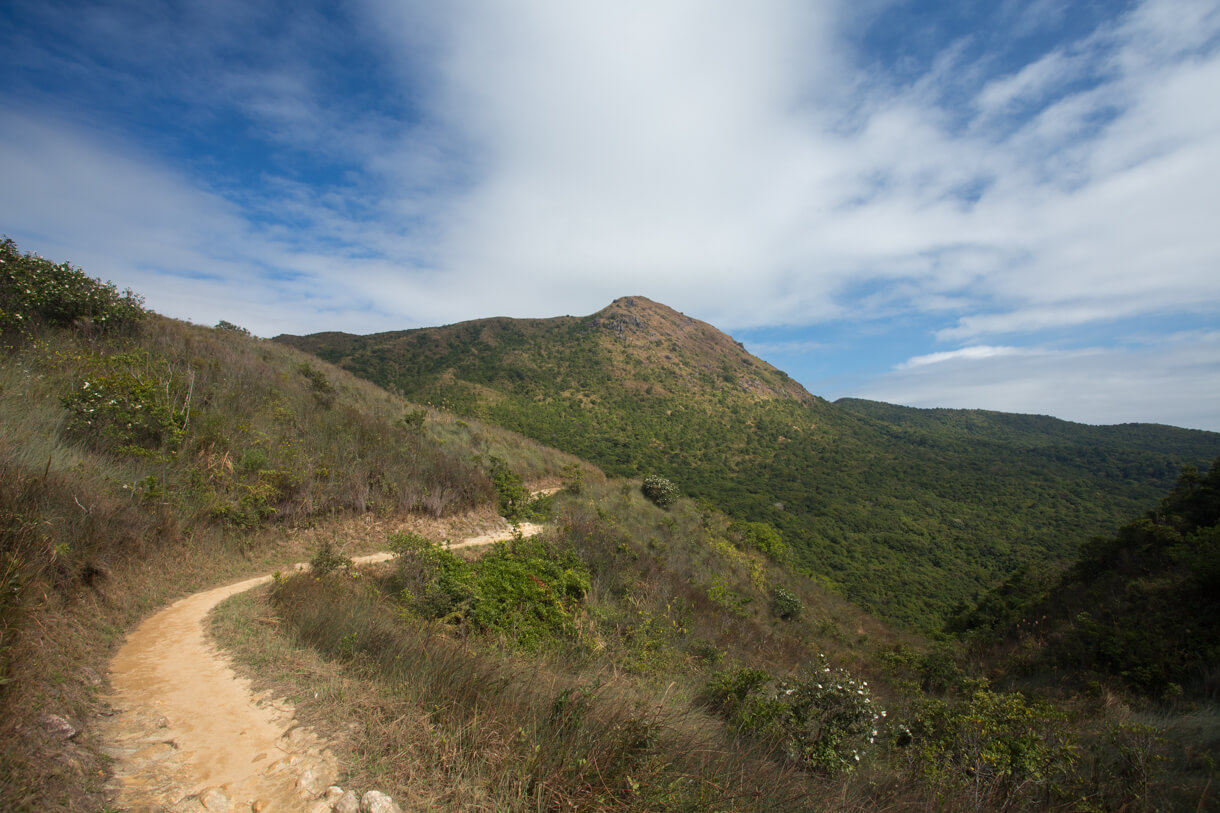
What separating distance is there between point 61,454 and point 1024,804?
12622mm

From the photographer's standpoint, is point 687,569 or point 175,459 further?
point 687,569

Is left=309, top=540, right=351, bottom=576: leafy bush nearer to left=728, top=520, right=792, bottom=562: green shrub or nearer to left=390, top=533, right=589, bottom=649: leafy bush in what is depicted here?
left=390, top=533, right=589, bottom=649: leafy bush

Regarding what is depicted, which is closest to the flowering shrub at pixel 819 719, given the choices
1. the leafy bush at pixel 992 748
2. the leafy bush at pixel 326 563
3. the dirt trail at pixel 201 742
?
the leafy bush at pixel 992 748

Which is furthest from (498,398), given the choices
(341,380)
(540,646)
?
(540,646)

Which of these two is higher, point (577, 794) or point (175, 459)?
point (175, 459)

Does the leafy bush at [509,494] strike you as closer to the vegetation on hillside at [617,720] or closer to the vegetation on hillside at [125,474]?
the vegetation on hillside at [125,474]

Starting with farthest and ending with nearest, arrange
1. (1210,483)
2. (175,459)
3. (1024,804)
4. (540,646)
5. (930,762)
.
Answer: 1. (1210,483)
2. (175,459)
3. (540,646)
4. (930,762)
5. (1024,804)

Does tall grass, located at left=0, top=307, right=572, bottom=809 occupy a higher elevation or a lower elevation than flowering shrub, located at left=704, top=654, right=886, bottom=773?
higher

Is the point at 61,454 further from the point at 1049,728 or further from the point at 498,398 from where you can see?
the point at 498,398

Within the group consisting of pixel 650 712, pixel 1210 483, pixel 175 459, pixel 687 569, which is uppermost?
pixel 1210 483

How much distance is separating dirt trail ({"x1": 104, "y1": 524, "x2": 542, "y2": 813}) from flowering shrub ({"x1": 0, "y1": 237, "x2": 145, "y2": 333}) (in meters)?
10.6

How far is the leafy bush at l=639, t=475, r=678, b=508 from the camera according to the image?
2716cm

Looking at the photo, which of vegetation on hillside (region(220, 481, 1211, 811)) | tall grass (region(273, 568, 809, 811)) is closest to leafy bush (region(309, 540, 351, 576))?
vegetation on hillside (region(220, 481, 1211, 811))

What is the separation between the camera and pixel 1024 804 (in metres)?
3.89
